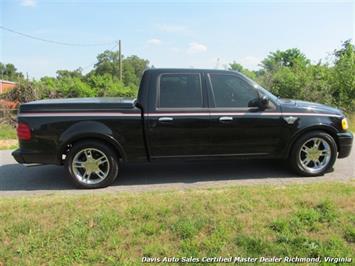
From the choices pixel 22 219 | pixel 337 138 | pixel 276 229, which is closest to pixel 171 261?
pixel 276 229

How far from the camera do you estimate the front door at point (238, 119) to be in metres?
5.62

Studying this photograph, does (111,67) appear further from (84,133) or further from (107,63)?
(84,133)

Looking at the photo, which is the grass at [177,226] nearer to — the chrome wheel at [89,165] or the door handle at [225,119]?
the chrome wheel at [89,165]

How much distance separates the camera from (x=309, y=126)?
227 inches

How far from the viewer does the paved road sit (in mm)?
5555

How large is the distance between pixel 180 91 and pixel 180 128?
60 centimetres

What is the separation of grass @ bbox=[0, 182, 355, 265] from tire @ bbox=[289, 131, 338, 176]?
1.04 meters

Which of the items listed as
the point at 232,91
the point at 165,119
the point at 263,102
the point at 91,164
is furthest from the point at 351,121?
the point at 91,164

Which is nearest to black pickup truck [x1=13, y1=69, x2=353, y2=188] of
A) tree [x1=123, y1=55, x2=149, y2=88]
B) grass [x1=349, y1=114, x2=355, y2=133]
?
Result: grass [x1=349, y1=114, x2=355, y2=133]

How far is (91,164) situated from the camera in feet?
18.0

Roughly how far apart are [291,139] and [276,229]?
2.45 meters

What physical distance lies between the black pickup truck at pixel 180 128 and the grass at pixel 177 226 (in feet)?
2.82

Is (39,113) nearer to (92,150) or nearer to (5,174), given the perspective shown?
(92,150)

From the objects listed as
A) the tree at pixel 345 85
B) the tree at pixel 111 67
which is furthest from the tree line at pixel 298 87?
the tree at pixel 111 67
